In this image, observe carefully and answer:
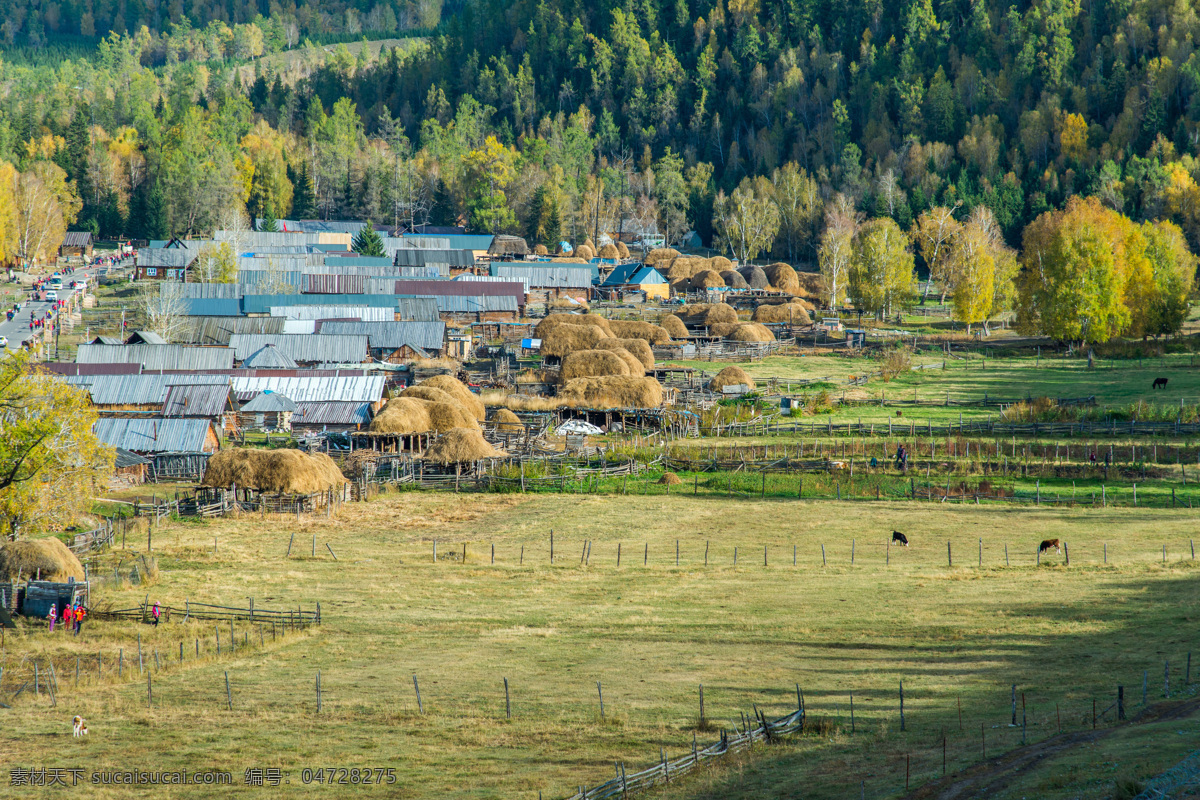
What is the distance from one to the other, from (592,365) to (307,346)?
19157mm

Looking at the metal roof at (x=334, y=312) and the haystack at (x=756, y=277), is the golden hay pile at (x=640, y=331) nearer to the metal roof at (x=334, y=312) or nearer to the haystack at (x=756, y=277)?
the metal roof at (x=334, y=312)

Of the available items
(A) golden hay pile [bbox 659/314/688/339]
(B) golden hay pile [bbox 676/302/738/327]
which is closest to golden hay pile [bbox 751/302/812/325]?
(B) golden hay pile [bbox 676/302/738/327]

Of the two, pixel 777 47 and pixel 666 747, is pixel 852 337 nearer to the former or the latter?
pixel 666 747

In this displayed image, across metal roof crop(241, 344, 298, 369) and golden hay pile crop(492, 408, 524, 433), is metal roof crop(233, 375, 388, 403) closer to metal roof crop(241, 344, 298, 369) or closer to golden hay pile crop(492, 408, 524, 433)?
golden hay pile crop(492, 408, 524, 433)

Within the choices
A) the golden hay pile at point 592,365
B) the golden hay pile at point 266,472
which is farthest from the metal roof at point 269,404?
the golden hay pile at point 592,365

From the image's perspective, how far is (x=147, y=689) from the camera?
23.9m

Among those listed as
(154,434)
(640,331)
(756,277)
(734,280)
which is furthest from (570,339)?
(756,277)

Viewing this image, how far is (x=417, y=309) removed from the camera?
87250 mm

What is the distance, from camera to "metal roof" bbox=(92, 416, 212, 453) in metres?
48.0

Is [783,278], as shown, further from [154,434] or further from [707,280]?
[154,434]

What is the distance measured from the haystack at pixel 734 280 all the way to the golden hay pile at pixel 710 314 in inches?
527

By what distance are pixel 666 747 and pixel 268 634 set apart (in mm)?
11525

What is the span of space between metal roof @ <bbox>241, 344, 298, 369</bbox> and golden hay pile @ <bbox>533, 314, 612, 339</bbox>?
16.8m

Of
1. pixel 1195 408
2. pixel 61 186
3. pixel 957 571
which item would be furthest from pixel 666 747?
pixel 61 186
